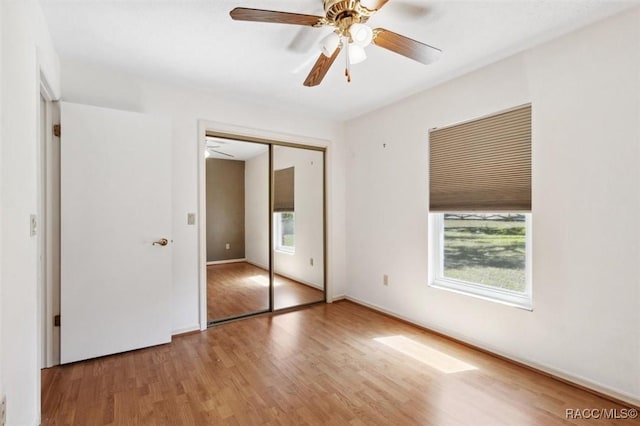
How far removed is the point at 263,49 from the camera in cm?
239

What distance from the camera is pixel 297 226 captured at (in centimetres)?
406

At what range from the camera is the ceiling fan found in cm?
159

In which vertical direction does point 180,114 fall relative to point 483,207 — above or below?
above

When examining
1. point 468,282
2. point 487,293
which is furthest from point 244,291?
point 487,293

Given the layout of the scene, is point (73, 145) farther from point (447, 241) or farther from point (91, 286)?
point (447, 241)

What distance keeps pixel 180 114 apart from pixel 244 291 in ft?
7.01

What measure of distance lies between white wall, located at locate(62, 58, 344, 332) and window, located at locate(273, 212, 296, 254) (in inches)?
40.9

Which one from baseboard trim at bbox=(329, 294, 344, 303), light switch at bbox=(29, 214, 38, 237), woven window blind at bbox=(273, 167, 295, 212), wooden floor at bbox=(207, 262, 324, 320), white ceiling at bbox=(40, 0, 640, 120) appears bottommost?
baseboard trim at bbox=(329, 294, 344, 303)

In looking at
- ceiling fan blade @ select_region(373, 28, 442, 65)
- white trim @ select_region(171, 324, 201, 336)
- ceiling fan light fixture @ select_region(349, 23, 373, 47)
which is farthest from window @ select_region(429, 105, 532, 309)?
white trim @ select_region(171, 324, 201, 336)

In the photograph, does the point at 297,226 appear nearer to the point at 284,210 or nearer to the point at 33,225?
the point at 284,210

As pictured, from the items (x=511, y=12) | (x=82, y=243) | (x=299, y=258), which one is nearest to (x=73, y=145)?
(x=82, y=243)

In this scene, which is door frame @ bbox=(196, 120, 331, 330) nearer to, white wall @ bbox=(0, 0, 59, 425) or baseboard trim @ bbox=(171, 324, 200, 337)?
baseboard trim @ bbox=(171, 324, 200, 337)

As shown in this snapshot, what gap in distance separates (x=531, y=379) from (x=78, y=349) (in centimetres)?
349

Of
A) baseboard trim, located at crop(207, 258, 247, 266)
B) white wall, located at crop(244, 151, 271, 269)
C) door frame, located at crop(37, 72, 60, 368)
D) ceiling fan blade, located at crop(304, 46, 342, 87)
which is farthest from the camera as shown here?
white wall, located at crop(244, 151, 271, 269)
